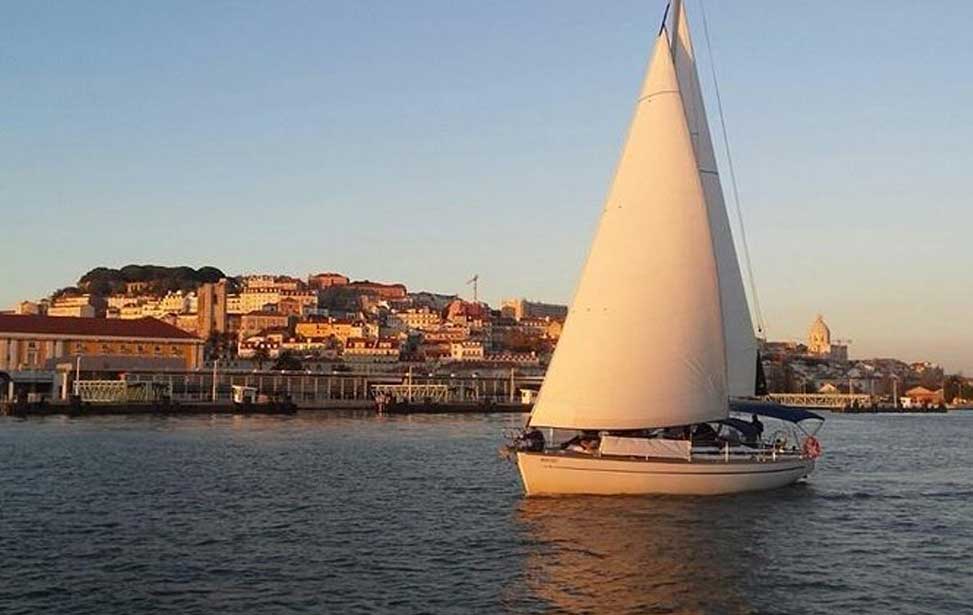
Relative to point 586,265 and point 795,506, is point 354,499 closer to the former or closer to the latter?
point 586,265

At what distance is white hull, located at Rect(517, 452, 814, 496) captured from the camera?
86.9 ft

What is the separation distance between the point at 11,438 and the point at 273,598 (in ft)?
126

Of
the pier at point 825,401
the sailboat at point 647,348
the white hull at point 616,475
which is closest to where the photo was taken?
the white hull at point 616,475

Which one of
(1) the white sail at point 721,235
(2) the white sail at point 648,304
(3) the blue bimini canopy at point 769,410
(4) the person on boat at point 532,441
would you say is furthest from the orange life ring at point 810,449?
(4) the person on boat at point 532,441

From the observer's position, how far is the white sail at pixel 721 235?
31.2m

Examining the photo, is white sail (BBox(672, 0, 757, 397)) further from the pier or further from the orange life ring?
the pier

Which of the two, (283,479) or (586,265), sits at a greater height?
(586,265)

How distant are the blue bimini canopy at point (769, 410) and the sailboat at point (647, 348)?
3.14 m

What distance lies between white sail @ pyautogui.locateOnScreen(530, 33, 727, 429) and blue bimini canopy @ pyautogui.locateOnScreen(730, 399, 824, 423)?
3.82 metres

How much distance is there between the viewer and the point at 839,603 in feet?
58.9

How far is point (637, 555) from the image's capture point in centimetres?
2105

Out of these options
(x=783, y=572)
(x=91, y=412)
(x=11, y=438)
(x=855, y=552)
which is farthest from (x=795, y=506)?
(x=91, y=412)

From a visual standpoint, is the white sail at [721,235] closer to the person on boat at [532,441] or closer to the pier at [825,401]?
the person on boat at [532,441]

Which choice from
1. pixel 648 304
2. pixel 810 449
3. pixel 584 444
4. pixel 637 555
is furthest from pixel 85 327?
pixel 637 555
